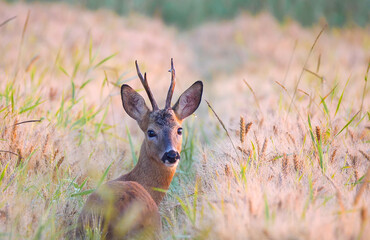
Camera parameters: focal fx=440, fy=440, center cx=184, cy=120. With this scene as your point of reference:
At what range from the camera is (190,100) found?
4164 mm

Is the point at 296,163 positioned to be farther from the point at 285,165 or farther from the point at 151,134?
the point at 151,134

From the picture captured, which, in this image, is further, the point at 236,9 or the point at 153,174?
the point at 236,9

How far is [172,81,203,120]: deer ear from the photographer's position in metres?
4.09

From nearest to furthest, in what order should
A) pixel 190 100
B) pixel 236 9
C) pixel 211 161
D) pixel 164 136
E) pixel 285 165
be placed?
1. pixel 285 165
2. pixel 164 136
3. pixel 211 161
4. pixel 190 100
5. pixel 236 9

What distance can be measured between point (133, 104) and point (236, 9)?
13.1 metres

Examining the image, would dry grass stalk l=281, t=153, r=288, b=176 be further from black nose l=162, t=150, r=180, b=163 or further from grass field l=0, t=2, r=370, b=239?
black nose l=162, t=150, r=180, b=163

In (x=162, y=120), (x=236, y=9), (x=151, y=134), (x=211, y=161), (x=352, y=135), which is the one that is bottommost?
(x=211, y=161)

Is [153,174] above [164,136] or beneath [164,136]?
beneath

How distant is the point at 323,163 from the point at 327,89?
2.80 meters

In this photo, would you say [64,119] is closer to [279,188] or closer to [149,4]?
[279,188]

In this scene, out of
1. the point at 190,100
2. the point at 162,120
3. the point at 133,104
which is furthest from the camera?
the point at 190,100

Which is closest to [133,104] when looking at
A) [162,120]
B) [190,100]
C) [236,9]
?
[162,120]

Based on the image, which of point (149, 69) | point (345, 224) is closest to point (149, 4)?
point (149, 69)

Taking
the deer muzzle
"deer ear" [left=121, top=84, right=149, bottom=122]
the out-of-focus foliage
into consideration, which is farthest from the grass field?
the out-of-focus foliage
